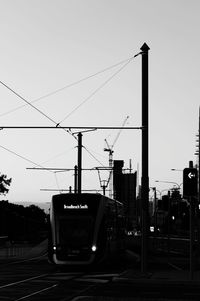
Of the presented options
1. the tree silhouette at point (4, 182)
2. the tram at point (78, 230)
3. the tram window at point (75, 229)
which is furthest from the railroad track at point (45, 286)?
the tree silhouette at point (4, 182)

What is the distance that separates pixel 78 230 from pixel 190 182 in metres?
7.63

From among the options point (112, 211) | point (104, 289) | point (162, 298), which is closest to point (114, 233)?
point (112, 211)

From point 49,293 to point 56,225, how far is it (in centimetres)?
1162

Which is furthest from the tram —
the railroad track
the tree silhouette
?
the tree silhouette

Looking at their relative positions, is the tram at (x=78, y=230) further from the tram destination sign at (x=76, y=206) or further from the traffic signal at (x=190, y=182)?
the traffic signal at (x=190, y=182)

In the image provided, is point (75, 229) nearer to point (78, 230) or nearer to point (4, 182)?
point (78, 230)

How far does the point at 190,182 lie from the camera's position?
24.2 m

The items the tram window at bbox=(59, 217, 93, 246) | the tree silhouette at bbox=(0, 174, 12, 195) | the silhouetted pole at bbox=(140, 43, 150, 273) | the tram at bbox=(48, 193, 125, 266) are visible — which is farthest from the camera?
the tree silhouette at bbox=(0, 174, 12, 195)

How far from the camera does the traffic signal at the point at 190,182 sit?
78.7ft

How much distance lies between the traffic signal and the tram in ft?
23.2

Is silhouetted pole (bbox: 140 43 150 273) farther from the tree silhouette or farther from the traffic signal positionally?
the tree silhouette

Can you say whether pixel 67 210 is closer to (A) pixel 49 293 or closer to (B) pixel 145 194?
(B) pixel 145 194

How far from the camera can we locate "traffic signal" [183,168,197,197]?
945 inches

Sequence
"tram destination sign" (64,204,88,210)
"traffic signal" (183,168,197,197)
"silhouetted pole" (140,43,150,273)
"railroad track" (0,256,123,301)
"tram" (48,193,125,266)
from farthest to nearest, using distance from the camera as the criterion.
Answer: "tram destination sign" (64,204,88,210) < "tram" (48,193,125,266) < "silhouetted pole" (140,43,150,273) < "traffic signal" (183,168,197,197) < "railroad track" (0,256,123,301)
